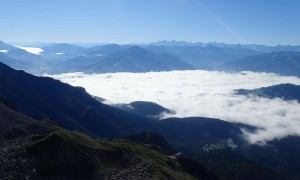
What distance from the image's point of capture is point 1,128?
14138 centimetres

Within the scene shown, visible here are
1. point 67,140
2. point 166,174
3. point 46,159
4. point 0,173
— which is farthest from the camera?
point 166,174

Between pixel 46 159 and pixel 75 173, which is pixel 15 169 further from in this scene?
pixel 75 173

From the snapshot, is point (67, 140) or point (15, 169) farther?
point (67, 140)

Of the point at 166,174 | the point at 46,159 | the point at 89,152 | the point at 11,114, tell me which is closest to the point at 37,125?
the point at 11,114

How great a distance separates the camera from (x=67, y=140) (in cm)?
12800

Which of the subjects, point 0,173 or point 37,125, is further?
point 37,125

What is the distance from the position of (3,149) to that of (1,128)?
72.2 ft

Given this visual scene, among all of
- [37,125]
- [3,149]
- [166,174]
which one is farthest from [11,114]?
[166,174]

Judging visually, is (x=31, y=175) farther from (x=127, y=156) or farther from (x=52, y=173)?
(x=127, y=156)

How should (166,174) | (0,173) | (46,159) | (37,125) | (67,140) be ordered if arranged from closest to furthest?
(0,173), (46,159), (67,140), (166,174), (37,125)

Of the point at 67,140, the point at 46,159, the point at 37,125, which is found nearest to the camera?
the point at 46,159

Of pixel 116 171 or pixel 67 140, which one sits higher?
pixel 67 140

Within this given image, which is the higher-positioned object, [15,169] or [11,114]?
[11,114]

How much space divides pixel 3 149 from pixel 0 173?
51.3 ft
